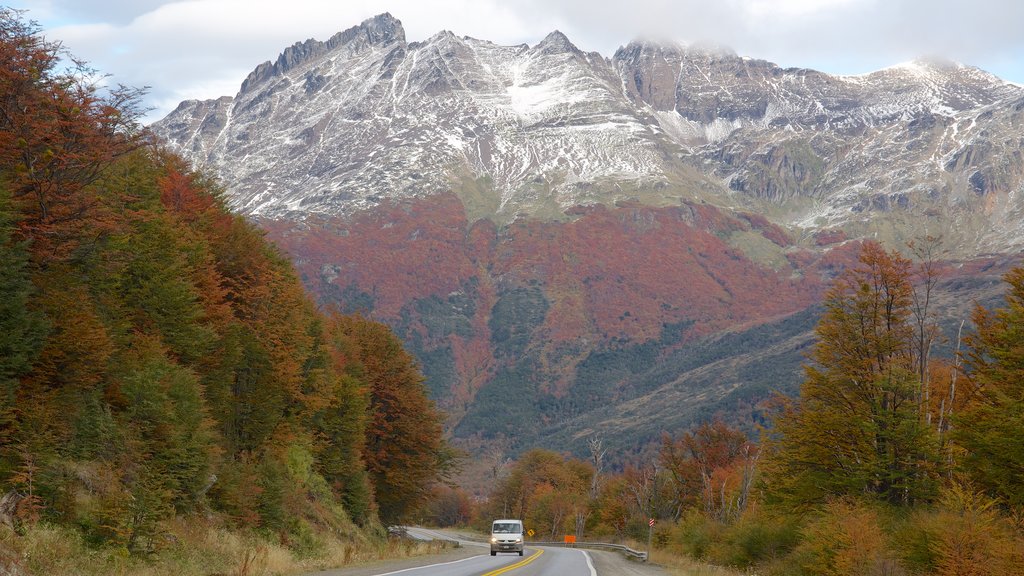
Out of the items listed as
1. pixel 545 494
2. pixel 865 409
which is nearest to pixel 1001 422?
pixel 865 409

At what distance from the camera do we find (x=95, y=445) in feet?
74.2

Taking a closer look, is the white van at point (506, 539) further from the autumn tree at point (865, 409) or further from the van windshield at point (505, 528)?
the autumn tree at point (865, 409)

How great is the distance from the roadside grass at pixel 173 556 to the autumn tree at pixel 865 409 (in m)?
17.4

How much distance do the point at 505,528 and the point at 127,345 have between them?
27.3m

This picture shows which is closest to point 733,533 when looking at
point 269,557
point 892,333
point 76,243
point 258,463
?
point 892,333

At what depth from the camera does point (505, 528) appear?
49375mm

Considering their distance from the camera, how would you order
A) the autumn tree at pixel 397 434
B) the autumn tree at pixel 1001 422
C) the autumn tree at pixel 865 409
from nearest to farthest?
the autumn tree at pixel 1001 422
the autumn tree at pixel 865 409
the autumn tree at pixel 397 434

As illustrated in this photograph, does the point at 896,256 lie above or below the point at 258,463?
above

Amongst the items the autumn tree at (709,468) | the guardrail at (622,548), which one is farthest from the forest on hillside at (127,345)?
the autumn tree at (709,468)

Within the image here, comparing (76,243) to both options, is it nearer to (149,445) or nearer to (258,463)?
(149,445)

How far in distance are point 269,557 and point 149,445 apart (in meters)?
4.61

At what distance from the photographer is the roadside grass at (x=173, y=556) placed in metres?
16.9

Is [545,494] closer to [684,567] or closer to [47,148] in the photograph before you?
[684,567]

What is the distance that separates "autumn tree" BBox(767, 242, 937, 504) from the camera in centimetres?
3141
